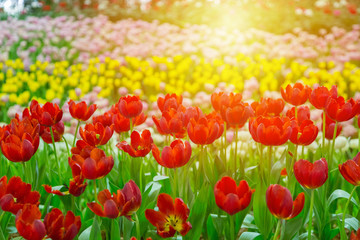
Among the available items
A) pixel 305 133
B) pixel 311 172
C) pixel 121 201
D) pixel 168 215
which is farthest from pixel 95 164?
pixel 305 133

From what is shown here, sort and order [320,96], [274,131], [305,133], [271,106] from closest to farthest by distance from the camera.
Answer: [274,131], [305,133], [320,96], [271,106]

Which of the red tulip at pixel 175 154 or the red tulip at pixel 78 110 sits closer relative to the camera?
the red tulip at pixel 175 154

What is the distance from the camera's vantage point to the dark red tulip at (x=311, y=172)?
125 cm

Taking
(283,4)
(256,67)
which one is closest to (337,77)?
(256,67)

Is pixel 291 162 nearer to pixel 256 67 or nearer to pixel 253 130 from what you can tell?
pixel 253 130

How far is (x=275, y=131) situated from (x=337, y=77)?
3538mm

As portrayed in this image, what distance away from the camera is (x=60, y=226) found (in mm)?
1165

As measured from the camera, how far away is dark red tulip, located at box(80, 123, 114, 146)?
165 cm

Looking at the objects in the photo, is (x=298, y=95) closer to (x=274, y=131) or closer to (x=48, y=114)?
(x=274, y=131)

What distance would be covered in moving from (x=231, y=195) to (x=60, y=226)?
17.7 inches

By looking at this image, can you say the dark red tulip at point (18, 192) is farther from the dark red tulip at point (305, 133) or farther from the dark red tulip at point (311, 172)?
the dark red tulip at point (305, 133)

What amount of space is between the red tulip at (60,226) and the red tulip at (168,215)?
0.70ft

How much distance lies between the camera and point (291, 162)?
5.93 ft

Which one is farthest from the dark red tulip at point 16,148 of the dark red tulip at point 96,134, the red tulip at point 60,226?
the red tulip at point 60,226
